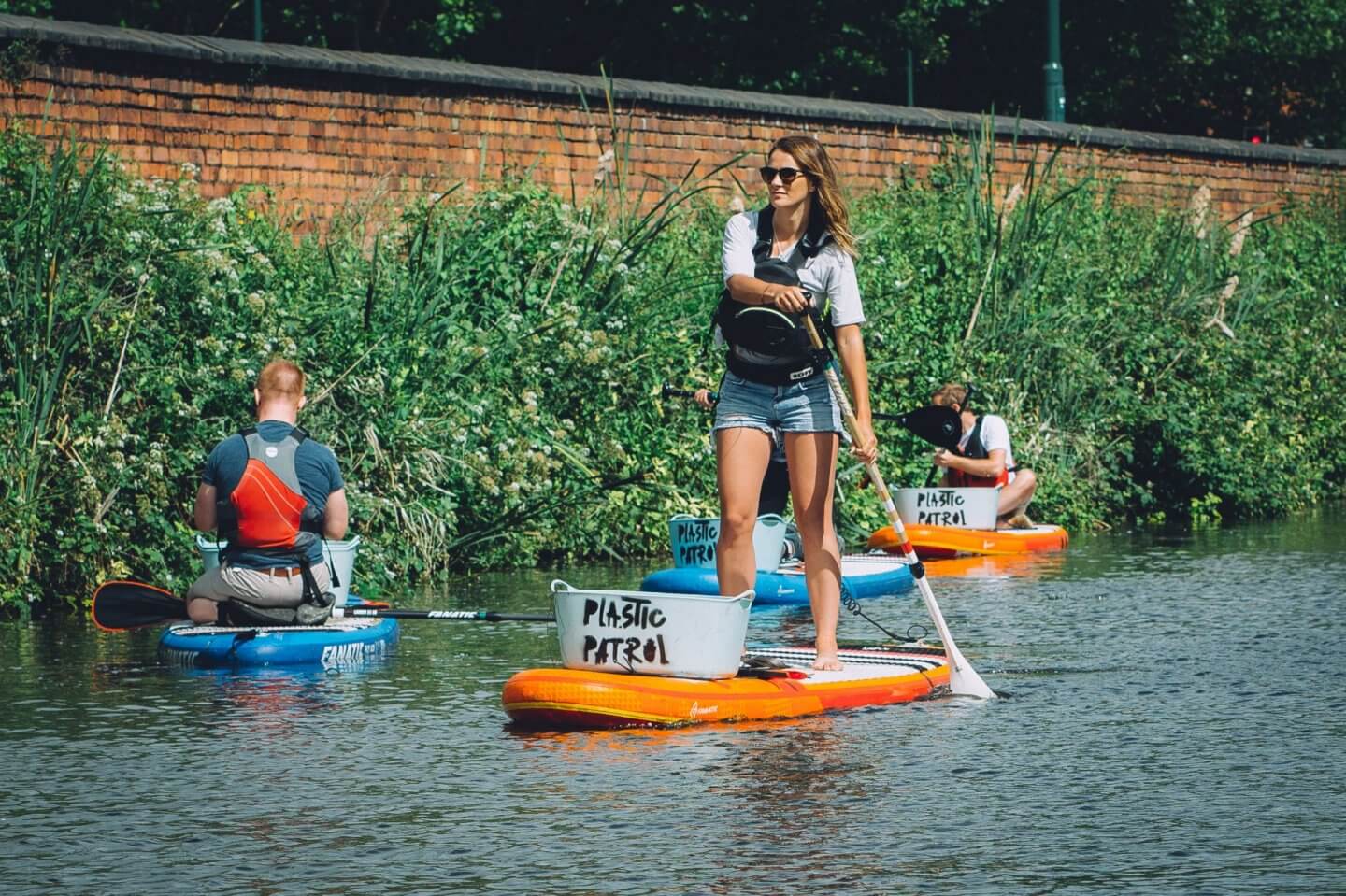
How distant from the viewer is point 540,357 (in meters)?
15.9

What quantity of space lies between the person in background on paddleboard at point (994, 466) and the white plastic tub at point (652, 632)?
8496mm

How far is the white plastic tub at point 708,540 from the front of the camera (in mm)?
13602

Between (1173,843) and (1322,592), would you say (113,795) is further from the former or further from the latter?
(1322,592)

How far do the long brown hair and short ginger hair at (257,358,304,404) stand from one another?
2.59 metres

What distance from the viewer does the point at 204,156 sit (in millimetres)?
17141

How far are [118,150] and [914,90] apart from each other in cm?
2563

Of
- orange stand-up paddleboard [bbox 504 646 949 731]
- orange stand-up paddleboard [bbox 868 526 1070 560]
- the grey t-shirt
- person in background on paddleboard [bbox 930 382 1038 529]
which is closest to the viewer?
orange stand-up paddleboard [bbox 504 646 949 731]

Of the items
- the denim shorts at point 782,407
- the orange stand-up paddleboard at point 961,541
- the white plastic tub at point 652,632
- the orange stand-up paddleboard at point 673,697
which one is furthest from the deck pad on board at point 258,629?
the orange stand-up paddleboard at point 961,541

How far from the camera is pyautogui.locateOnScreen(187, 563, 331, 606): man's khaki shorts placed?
413 inches

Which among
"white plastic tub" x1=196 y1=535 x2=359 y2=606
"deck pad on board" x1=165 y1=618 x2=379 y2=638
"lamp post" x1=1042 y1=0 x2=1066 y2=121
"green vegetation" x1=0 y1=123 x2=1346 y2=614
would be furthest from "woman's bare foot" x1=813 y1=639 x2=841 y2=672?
"lamp post" x1=1042 y1=0 x2=1066 y2=121

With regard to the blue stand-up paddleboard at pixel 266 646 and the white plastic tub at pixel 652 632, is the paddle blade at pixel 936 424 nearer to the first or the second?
the white plastic tub at pixel 652 632

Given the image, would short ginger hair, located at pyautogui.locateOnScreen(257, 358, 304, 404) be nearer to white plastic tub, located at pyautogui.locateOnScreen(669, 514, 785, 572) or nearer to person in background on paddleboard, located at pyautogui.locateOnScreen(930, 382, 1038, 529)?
white plastic tub, located at pyautogui.locateOnScreen(669, 514, 785, 572)

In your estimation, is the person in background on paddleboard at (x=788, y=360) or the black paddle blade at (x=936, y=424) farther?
the black paddle blade at (x=936, y=424)

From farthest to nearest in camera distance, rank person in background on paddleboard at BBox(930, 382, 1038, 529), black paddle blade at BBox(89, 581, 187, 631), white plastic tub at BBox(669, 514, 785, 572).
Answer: person in background on paddleboard at BBox(930, 382, 1038, 529) → white plastic tub at BBox(669, 514, 785, 572) → black paddle blade at BBox(89, 581, 187, 631)
